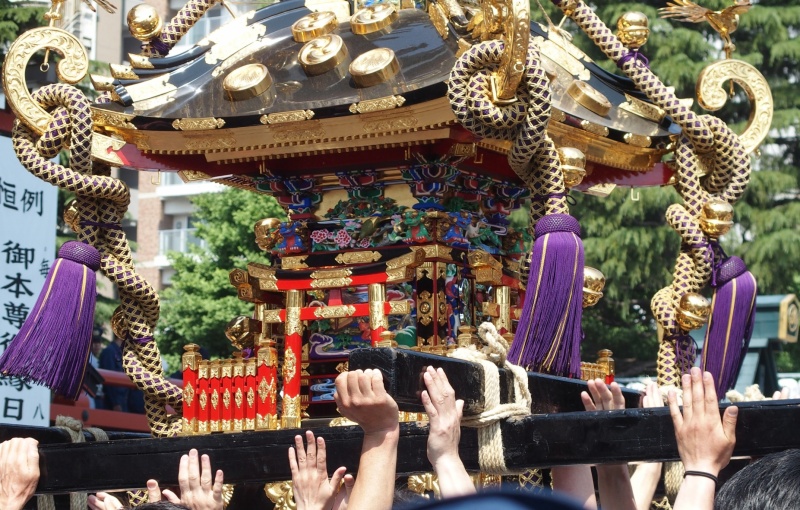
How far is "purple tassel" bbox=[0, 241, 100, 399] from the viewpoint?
6.66m

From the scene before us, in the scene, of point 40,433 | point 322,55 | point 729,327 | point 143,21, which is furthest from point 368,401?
point 143,21

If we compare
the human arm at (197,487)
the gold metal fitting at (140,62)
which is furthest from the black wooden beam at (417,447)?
the gold metal fitting at (140,62)

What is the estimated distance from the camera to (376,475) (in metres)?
Result: 3.12

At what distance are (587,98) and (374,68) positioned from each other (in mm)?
1364

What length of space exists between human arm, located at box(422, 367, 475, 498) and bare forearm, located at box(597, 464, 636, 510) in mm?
475

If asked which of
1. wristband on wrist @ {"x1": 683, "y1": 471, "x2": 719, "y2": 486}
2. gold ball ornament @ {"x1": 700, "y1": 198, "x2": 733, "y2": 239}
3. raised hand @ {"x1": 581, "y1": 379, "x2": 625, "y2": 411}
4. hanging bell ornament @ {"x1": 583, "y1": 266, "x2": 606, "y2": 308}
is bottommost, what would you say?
wristband on wrist @ {"x1": 683, "y1": 471, "x2": 719, "y2": 486}

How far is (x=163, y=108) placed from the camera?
726cm

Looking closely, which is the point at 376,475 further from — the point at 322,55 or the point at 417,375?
the point at 322,55

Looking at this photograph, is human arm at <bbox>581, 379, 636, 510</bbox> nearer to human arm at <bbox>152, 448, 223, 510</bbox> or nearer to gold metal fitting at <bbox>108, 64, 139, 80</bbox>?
human arm at <bbox>152, 448, 223, 510</bbox>

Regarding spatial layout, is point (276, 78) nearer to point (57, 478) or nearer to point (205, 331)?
point (57, 478)

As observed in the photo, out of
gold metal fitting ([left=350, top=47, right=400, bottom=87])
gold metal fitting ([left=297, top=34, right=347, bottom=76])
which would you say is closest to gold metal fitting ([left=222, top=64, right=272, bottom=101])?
gold metal fitting ([left=297, top=34, right=347, bottom=76])

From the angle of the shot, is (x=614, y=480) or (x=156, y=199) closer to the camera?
(x=614, y=480)

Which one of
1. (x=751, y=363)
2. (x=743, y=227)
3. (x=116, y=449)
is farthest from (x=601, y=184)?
(x=743, y=227)

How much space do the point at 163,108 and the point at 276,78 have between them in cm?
67
